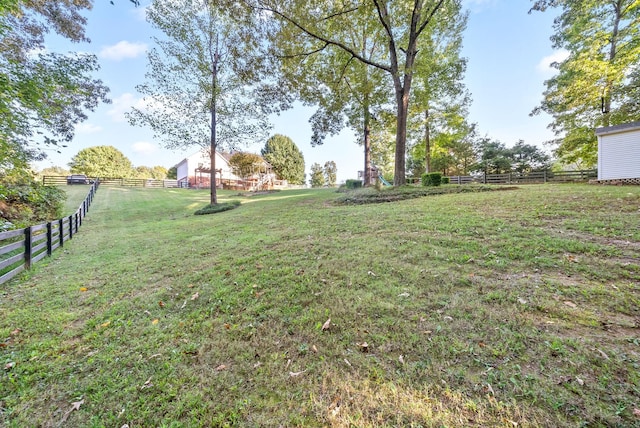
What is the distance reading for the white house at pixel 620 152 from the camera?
1104 cm

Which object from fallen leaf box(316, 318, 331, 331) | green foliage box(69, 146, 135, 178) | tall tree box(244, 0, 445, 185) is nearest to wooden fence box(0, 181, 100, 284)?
fallen leaf box(316, 318, 331, 331)

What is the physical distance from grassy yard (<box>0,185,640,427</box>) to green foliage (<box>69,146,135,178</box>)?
53.1 metres

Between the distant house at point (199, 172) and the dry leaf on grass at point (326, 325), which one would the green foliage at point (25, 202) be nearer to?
the dry leaf on grass at point (326, 325)

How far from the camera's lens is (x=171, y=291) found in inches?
162

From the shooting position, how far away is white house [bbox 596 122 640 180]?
11.0 meters

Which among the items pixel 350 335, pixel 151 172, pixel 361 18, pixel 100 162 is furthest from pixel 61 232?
pixel 151 172

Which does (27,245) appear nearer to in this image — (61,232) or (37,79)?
(61,232)

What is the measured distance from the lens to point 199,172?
33938mm

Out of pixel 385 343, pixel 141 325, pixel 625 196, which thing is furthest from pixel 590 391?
pixel 625 196

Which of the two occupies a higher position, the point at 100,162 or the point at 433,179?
the point at 100,162

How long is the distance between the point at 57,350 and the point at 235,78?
594 inches

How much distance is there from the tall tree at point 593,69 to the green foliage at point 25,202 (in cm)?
2598

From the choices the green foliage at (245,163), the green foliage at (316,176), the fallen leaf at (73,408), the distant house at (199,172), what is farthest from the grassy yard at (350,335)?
the green foliage at (316,176)

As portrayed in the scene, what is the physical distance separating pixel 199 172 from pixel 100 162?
27248 mm
